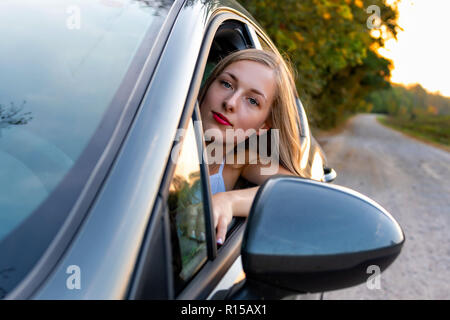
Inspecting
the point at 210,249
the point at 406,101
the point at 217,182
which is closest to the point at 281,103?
the point at 217,182

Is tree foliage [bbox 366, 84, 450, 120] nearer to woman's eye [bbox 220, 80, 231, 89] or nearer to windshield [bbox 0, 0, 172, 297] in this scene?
woman's eye [bbox 220, 80, 231, 89]

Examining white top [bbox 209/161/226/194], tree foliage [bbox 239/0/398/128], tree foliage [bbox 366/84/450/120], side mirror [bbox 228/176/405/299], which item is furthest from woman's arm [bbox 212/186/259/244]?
tree foliage [bbox 366/84/450/120]

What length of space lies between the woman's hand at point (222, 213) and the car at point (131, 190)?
0.13 ft

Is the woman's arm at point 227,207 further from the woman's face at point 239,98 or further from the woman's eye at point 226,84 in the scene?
the woman's eye at point 226,84

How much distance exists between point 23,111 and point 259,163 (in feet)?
3.07

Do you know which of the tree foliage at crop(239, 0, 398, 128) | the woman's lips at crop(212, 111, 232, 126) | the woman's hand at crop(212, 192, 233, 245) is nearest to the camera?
the woman's hand at crop(212, 192, 233, 245)

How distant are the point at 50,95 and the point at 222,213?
57 cm

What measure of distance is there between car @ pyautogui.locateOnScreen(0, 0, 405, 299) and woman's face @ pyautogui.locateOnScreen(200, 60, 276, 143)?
1.37 ft

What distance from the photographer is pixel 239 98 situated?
172cm

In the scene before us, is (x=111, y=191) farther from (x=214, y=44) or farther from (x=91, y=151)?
(x=214, y=44)

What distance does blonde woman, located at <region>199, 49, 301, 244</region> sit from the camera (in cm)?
169

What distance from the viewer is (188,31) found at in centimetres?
118

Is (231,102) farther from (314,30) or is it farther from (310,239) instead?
(314,30)
